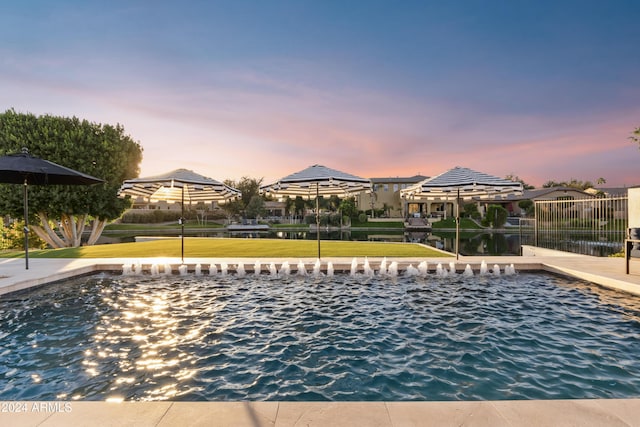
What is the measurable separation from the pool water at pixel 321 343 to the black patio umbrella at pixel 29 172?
3.73m

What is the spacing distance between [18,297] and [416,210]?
5904 centimetres


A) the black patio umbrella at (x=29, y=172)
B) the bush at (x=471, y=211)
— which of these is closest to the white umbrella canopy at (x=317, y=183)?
the black patio umbrella at (x=29, y=172)

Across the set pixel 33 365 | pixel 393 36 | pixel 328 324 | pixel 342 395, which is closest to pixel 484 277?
pixel 328 324

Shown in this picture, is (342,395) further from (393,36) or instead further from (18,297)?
(393,36)

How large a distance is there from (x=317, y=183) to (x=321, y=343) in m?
7.50

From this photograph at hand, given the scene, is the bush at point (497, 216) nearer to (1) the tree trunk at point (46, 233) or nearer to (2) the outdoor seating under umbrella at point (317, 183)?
(2) the outdoor seating under umbrella at point (317, 183)

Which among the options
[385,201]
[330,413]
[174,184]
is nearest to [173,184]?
[174,184]

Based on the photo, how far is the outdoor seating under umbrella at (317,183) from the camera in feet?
36.4

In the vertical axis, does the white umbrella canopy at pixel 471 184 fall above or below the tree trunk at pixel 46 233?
above

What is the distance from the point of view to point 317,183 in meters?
11.6

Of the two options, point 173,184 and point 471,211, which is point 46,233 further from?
point 471,211

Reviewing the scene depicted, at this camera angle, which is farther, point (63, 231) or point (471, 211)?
point (471, 211)

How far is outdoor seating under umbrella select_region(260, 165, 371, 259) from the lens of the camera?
11094 millimetres

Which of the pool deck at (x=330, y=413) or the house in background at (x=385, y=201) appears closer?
the pool deck at (x=330, y=413)
